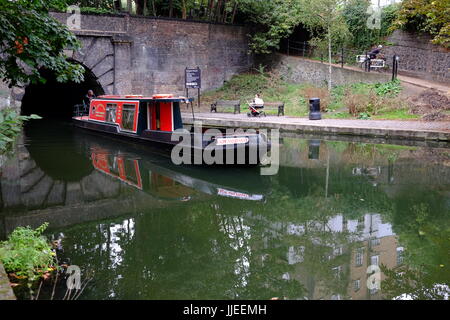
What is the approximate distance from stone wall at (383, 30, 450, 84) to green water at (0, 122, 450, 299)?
311 inches

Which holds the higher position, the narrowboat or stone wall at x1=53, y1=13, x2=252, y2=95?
stone wall at x1=53, y1=13, x2=252, y2=95

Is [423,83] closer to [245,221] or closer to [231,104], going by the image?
[231,104]

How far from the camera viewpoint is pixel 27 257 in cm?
506

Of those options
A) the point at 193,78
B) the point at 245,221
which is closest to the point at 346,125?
the point at 193,78

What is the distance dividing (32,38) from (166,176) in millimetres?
4971

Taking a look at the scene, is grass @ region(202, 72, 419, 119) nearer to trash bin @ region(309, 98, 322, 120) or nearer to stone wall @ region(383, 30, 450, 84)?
trash bin @ region(309, 98, 322, 120)

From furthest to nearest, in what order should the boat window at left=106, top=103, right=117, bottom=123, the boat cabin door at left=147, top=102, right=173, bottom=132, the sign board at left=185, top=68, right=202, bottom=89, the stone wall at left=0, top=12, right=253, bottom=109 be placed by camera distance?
the sign board at left=185, top=68, right=202, bottom=89 → the stone wall at left=0, top=12, right=253, bottom=109 → the boat window at left=106, top=103, right=117, bottom=123 → the boat cabin door at left=147, top=102, right=173, bottom=132

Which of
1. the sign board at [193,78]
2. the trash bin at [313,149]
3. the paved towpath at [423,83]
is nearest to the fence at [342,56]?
the paved towpath at [423,83]

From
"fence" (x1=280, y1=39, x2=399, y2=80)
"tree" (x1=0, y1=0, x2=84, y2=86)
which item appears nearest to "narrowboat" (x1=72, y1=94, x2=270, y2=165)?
"tree" (x1=0, y1=0, x2=84, y2=86)

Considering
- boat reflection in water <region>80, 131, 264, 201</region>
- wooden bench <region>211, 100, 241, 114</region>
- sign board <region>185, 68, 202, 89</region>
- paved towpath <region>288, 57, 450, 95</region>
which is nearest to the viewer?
boat reflection in water <region>80, 131, 264, 201</region>

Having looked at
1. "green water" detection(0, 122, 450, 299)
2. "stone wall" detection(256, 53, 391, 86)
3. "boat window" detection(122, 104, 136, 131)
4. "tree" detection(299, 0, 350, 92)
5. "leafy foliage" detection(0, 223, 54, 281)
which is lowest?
"green water" detection(0, 122, 450, 299)

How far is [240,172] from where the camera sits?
10.7 metres

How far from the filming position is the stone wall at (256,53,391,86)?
61.7 feet
